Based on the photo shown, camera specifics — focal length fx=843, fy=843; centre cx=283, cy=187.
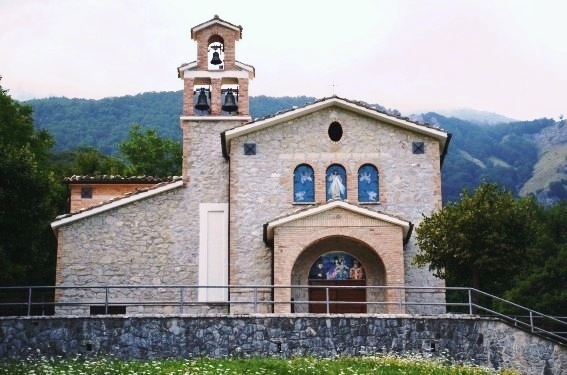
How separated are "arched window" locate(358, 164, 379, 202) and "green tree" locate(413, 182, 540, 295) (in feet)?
9.90

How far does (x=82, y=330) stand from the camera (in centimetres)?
2255

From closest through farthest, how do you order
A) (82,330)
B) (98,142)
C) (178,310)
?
(82,330), (178,310), (98,142)

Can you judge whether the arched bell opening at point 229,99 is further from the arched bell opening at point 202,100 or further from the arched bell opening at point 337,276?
the arched bell opening at point 337,276

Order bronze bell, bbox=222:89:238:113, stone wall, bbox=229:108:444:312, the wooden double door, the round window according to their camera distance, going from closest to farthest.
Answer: the wooden double door
stone wall, bbox=229:108:444:312
the round window
bronze bell, bbox=222:89:238:113

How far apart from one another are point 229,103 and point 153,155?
2306 centimetres

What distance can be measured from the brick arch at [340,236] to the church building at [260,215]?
3.31ft

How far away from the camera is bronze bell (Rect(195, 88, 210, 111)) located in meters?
30.2

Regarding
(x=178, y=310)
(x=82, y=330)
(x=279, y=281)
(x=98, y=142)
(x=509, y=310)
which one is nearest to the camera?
(x=82, y=330)

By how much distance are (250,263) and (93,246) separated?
17.6ft

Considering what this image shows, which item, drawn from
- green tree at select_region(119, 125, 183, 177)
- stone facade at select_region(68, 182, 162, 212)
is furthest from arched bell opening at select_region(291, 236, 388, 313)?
green tree at select_region(119, 125, 183, 177)

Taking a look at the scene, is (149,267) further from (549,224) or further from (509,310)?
(549,224)

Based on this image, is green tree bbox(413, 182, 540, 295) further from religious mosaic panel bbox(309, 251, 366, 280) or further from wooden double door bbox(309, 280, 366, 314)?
wooden double door bbox(309, 280, 366, 314)

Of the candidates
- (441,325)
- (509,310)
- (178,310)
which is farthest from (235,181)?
(509,310)

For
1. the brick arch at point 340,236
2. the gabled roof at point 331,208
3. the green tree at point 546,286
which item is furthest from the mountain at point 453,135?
the green tree at point 546,286
